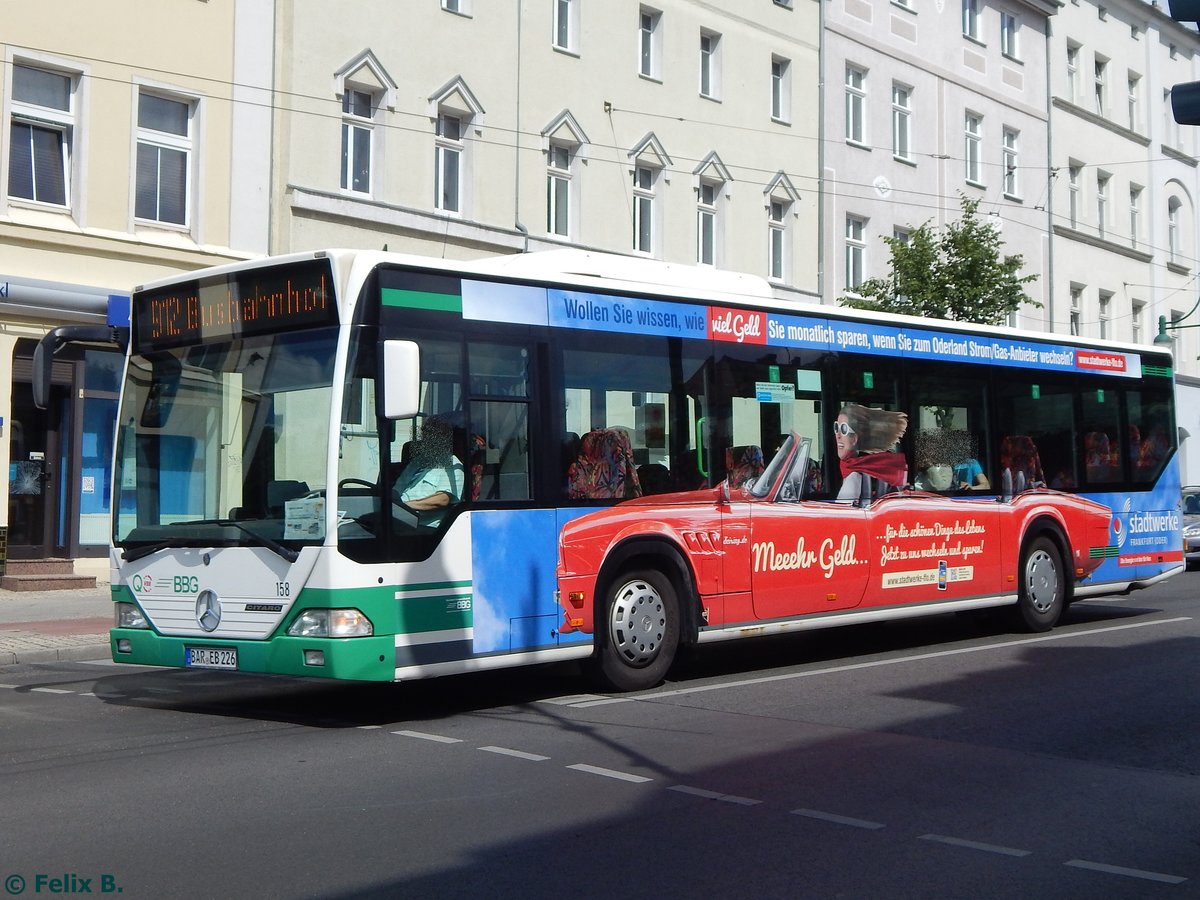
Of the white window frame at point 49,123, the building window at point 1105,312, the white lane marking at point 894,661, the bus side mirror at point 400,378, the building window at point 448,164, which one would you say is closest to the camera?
the bus side mirror at point 400,378

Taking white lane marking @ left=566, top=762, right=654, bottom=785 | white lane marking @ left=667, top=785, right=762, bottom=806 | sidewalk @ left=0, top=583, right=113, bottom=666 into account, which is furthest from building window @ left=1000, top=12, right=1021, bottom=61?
white lane marking @ left=667, top=785, right=762, bottom=806

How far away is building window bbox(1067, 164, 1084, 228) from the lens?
42250mm

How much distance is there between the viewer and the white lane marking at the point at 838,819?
6.59 metres

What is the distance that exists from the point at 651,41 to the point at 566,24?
2523 millimetres

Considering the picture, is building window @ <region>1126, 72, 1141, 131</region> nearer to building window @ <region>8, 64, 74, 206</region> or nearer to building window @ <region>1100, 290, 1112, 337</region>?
building window @ <region>1100, 290, 1112, 337</region>

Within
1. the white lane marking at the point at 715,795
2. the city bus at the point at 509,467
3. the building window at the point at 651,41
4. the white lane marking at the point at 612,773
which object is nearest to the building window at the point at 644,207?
the building window at the point at 651,41

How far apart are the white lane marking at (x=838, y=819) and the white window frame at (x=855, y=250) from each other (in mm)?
27533

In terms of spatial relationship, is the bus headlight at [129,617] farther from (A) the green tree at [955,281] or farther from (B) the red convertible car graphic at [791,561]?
(A) the green tree at [955,281]

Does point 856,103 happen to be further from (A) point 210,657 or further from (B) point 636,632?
(A) point 210,657

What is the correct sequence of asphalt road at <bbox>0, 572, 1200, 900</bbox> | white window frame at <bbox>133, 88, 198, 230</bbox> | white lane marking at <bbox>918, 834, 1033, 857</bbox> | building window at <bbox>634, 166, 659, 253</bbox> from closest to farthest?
1. asphalt road at <bbox>0, 572, 1200, 900</bbox>
2. white lane marking at <bbox>918, 834, 1033, 857</bbox>
3. white window frame at <bbox>133, 88, 198, 230</bbox>
4. building window at <bbox>634, 166, 659, 253</bbox>

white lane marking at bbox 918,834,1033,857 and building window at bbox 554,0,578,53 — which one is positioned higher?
building window at bbox 554,0,578,53

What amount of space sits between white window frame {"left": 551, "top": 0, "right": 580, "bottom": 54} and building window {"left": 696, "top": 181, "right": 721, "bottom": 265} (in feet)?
14.4

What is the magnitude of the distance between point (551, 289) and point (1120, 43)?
40.3m

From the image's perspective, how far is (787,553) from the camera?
1194 centimetres
